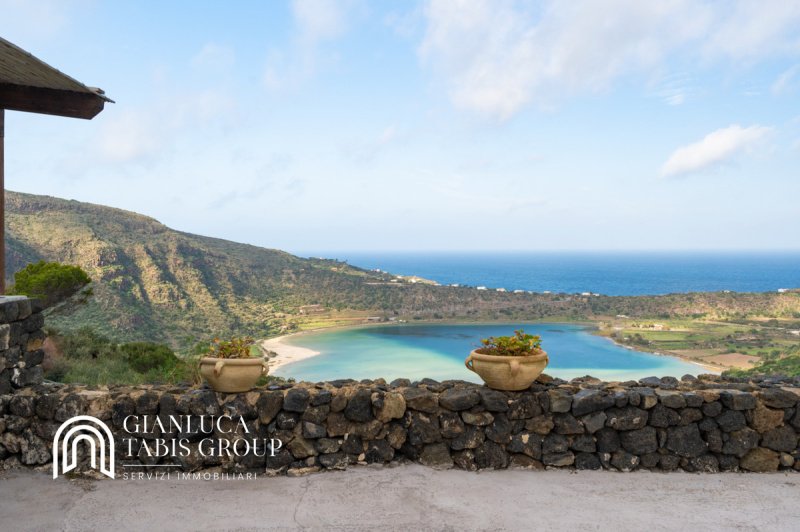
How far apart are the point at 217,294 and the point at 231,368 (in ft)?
76.1

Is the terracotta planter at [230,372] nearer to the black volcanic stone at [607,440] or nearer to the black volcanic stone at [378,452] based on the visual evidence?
the black volcanic stone at [378,452]

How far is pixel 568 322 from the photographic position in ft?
77.8

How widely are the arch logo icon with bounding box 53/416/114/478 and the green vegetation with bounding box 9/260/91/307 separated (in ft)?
27.6

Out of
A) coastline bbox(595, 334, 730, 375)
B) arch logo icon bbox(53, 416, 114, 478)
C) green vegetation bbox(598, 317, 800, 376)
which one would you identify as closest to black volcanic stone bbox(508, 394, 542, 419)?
arch logo icon bbox(53, 416, 114, 478)

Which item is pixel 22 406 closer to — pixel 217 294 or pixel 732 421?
pixel 732 421

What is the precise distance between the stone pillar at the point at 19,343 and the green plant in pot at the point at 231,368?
1.92 meters

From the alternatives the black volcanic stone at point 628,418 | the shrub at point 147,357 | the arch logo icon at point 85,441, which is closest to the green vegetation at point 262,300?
the shrub at point 147,357

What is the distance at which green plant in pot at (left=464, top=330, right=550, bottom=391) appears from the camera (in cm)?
→ 460

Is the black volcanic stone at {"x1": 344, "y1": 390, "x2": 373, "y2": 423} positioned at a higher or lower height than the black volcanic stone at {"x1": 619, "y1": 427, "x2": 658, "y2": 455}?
higher

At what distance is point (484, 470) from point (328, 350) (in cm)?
1451

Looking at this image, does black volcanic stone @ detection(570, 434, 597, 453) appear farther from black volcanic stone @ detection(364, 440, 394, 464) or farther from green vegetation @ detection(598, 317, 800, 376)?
green vegetation @ detection(598, 317, 800, 376)

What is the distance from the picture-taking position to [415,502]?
4.01 metres

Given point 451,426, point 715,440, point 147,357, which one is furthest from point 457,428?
point 147,357

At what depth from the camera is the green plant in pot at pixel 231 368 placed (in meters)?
4.62
